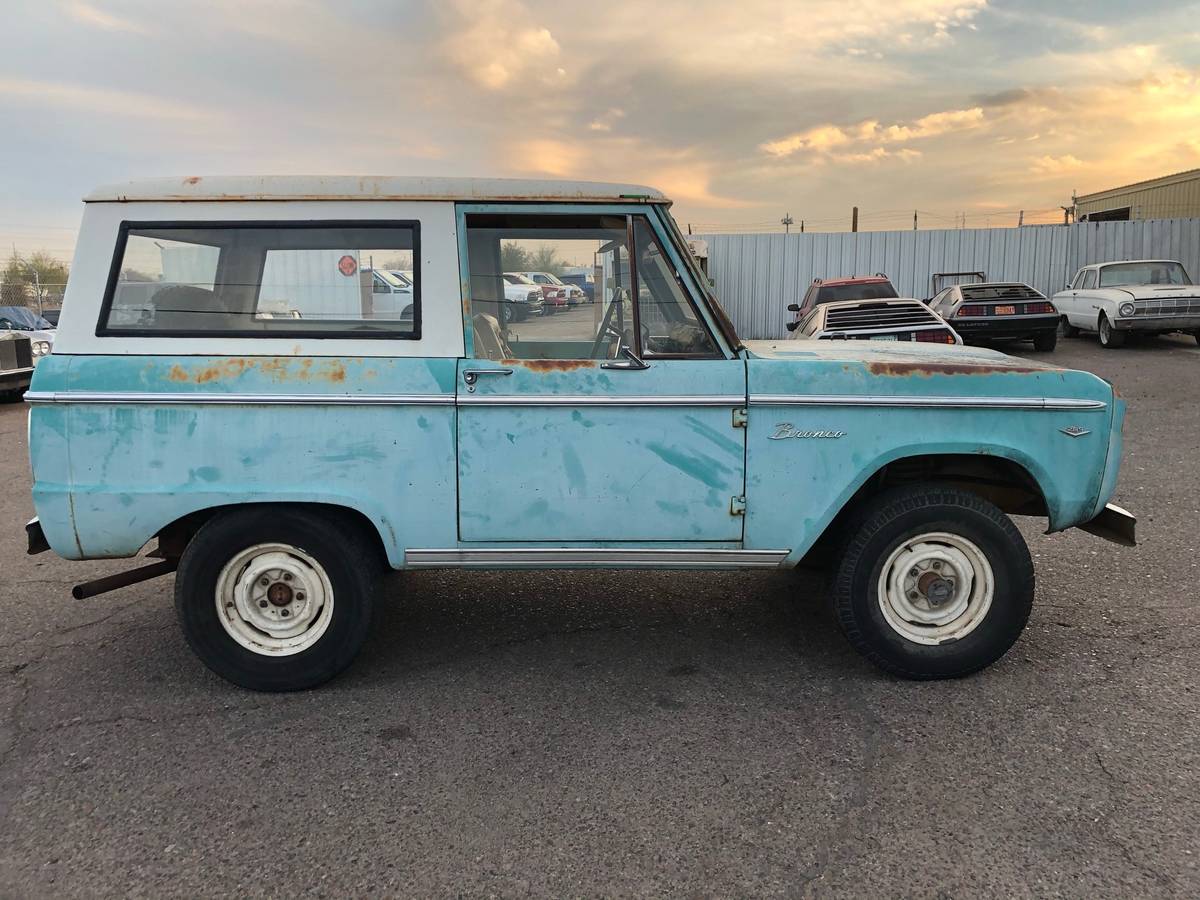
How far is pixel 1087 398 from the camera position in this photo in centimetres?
366

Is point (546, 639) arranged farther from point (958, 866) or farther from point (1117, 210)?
point (1117, 210)

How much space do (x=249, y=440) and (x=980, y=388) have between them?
2.93 m

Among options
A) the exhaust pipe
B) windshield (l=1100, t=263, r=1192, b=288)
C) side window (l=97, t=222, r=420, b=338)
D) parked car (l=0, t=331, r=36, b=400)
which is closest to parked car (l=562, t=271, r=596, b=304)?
side window (l=97, t=222, r=420, b=338)

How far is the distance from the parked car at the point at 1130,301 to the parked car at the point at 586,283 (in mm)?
15722

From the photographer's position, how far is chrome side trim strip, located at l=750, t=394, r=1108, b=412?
357 cm

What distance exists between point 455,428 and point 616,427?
25.2 inches


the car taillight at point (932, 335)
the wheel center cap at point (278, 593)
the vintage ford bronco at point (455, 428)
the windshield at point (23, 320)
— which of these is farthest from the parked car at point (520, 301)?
the windshield at point (23, 320)

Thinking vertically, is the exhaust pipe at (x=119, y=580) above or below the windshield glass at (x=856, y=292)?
below

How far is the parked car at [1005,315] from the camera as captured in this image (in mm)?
16531

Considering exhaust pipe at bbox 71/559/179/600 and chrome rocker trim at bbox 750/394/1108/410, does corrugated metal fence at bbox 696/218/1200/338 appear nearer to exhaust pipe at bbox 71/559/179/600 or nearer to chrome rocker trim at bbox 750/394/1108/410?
chrome rocker trim at bbox 750/394/1108/410

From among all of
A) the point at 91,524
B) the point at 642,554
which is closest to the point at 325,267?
the point at 91,524

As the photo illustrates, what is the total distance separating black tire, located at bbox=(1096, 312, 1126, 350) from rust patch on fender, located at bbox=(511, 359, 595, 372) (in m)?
16.4

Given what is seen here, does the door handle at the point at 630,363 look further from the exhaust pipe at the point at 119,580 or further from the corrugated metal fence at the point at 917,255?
the corrugated metal fence at the point at 917,255

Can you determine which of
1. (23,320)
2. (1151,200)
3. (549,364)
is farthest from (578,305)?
(1151,200)
